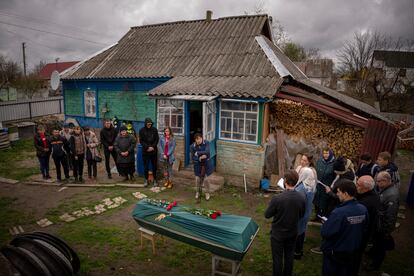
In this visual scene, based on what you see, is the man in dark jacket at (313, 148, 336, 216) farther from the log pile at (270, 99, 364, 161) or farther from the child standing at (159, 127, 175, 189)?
the child standing at (159, 127, 175, 189)

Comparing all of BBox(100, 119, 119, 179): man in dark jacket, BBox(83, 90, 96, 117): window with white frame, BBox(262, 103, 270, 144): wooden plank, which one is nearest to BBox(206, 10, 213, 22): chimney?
BBox(83, 90, 96, 117): window with white frame

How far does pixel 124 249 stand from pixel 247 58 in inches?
333

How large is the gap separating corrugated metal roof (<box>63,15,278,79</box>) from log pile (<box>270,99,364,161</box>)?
1.49 m

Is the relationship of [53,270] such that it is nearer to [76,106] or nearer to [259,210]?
[259,210]

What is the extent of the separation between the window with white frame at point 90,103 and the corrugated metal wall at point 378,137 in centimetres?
1252

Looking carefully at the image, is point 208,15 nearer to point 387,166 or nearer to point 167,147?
point 167,147

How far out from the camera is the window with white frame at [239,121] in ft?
29.9

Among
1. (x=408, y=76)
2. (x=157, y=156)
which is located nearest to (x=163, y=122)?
(x=157, y=156)

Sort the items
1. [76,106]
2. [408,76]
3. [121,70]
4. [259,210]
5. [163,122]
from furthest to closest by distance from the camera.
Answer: [408,76] → [76,106] → [121,70] → [163,122] → [259,210]

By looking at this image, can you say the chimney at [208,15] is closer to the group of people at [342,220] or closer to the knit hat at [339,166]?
the knit hat at [339,166]

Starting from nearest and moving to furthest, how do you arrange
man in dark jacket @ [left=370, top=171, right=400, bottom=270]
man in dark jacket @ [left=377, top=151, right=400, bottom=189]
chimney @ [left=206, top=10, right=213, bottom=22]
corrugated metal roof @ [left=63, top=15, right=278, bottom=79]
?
man in dark jacket @ [left=370, top=171, right=400, bottom=270] → man in dark jacket @ [left=377, top=151, right=400, bottom=189] → corrugated metal roof @ [left=63, top=15, right=278, bottom=79] → chimney @ [left=206, top=10, right=213, bottom=22]

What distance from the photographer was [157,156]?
951cm

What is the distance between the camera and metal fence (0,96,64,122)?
17.5m

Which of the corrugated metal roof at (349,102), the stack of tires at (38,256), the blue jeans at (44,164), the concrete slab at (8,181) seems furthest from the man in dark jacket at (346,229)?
the concrete slab at (8,181)
